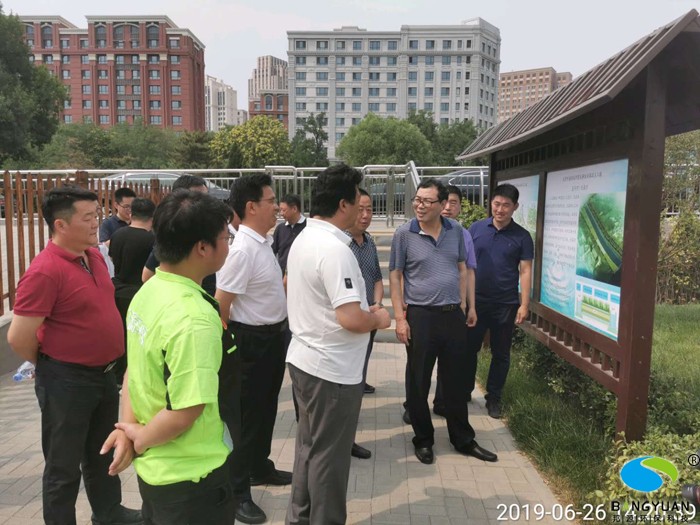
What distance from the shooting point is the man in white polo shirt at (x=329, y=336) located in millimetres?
2273

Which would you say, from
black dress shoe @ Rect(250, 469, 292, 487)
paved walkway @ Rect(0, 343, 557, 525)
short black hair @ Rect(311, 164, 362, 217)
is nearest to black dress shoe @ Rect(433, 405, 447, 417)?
paved walkway @ Rect(0, 343, 557, 525)

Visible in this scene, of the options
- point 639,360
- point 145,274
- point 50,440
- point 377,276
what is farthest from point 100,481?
point 639,360

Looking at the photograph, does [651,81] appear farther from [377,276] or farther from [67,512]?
[67,512]

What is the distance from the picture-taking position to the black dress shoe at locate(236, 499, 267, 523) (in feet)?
9.44

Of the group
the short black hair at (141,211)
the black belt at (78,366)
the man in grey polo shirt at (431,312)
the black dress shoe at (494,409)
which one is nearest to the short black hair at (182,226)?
the black belt at (78,366)

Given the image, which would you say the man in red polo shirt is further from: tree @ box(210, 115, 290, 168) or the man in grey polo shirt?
tree @ box(210, 115, 290, 168)

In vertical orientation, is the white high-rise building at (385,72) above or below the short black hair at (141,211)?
above

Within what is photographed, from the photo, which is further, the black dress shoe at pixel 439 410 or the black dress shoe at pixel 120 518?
the black dress shoe at pixel 439 410

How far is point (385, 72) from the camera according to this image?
92.7 meters

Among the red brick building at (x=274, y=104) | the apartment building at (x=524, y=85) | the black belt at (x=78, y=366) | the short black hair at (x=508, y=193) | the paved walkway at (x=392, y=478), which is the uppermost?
the apartment building at (x=524, y=85)

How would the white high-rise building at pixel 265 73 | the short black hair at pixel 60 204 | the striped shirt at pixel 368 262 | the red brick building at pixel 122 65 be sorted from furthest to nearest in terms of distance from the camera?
the white high-rise building at pixel 265 73 → the red brick building at pixel 122 65 → the striped shirt at pixel 368 262 → the short black hair at pixel 60 204

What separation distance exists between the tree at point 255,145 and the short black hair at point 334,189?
4229 centimetres

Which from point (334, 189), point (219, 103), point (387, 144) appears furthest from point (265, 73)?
point (334, 189)

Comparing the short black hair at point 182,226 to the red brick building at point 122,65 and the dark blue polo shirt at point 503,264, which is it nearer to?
the dark blue polo shirt at point 503,264
